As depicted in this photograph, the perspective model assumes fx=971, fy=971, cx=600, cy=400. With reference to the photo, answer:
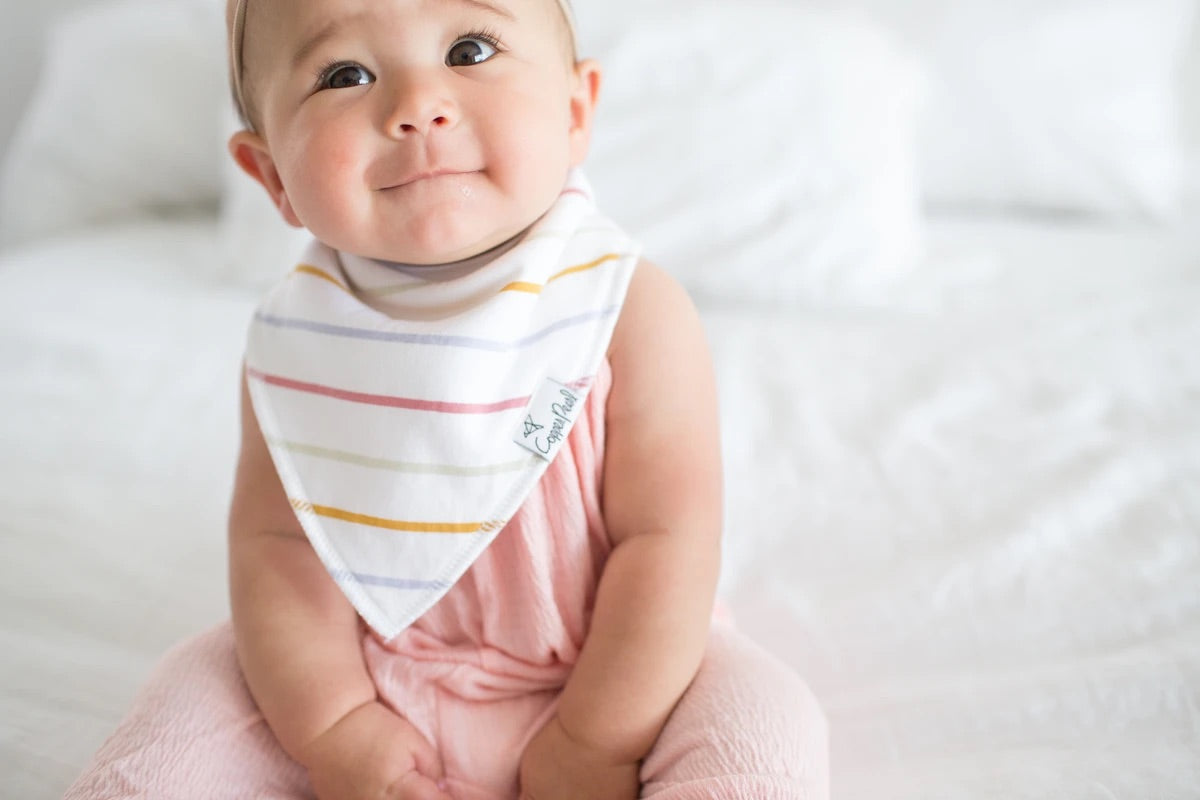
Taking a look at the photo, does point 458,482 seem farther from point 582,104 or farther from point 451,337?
point 582,104

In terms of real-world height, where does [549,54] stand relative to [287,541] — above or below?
above

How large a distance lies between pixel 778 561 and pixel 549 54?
20.0 inches

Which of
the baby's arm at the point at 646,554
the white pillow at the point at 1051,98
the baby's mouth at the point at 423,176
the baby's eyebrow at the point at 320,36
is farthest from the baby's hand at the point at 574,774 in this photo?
the white pillow at the point at 1051,98

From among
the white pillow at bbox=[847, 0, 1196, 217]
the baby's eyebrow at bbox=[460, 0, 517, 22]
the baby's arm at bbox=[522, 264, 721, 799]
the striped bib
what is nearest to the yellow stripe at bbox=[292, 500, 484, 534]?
the striped bib

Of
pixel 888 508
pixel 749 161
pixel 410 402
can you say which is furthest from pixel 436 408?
pixel 749 161

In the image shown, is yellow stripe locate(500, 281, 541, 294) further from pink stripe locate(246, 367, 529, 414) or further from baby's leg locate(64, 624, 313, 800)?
baby's leg locate(64, 624, 313, 800)

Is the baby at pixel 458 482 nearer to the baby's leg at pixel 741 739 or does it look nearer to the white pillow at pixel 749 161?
the baby's leg at pixel 741 739

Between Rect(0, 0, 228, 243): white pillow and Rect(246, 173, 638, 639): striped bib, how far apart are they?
3.76 feet

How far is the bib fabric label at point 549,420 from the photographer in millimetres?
664

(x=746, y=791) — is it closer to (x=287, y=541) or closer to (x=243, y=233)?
(x=287, y=541)

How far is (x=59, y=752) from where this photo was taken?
715 mm

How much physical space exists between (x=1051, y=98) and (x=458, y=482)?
1409 millimetres

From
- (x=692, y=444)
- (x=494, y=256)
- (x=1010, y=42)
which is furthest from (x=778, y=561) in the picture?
(x=1010, y=42)

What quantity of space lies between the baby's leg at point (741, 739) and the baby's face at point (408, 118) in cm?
35
